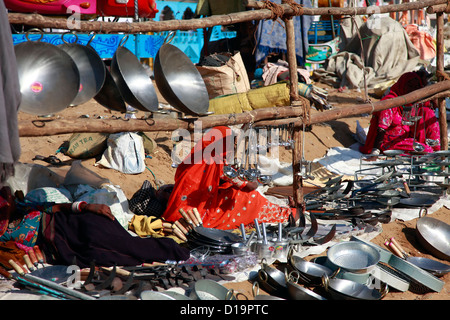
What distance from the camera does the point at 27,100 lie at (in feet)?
9.64

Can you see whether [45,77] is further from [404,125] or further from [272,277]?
[404,125]

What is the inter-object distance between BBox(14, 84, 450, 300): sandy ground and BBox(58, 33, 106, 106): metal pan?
1.62 metres

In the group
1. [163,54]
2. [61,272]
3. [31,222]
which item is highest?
[163,54]

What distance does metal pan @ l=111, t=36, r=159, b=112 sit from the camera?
10.9 ft

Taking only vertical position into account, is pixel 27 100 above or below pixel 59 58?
below

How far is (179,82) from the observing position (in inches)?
144

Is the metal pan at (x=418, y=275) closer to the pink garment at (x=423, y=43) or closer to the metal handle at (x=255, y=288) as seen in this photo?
the metal handle at (x=255, y=288)

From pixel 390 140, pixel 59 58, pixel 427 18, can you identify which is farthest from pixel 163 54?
pixel 427 18

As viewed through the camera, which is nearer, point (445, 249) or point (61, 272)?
point (61, 272)

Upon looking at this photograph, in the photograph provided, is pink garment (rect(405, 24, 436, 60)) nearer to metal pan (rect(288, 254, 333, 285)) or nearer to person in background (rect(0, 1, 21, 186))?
metal pan (rect(288, 254, 333, 285))

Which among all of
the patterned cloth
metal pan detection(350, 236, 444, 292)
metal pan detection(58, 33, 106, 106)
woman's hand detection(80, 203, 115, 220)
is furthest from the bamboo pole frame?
metal pan detection(350, 236, 444, 292)

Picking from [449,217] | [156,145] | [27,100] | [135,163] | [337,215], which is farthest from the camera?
[156,145]

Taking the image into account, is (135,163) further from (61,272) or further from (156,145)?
(61,272)
